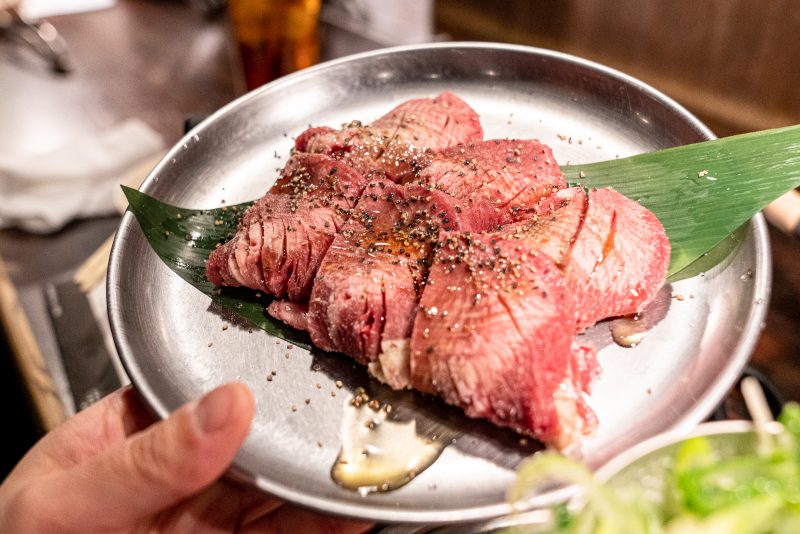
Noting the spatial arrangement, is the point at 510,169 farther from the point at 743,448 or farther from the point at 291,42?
the point at 291,42

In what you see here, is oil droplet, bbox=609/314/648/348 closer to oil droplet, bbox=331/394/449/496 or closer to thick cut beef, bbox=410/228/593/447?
thick cut beef, bbox=410/228/593/447

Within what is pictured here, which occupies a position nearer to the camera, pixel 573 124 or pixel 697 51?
pixel 573 124

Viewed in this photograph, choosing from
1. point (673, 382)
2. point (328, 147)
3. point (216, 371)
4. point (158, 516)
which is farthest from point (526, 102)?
point (158, 516)

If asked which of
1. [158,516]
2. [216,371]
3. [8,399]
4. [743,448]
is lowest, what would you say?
[8,399]

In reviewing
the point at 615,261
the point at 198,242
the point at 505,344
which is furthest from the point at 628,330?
the point at 198,242

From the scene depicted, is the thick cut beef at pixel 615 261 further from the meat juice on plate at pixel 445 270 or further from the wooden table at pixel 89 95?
the wooden table at pixel 89 95

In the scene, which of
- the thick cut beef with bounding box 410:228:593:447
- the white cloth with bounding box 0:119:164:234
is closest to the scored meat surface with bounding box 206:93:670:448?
the thick cut beef with bounding box 410:228:593:447

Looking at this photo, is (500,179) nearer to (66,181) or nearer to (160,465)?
(160,465)
